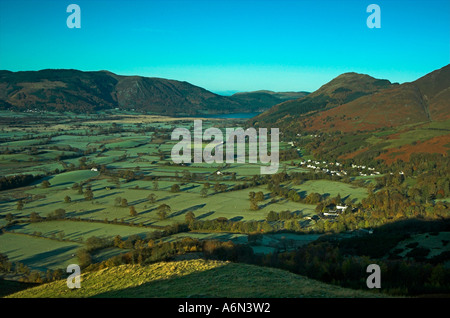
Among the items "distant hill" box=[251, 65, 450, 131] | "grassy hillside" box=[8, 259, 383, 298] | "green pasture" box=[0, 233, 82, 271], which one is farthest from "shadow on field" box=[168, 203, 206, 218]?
"distant hill" box=[251, 65, 450, 131]

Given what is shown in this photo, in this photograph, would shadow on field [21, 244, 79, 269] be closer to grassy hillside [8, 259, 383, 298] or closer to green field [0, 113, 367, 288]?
green field [0, 113, 367, 288]

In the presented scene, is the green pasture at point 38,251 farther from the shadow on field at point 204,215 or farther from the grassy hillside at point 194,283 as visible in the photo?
the shadow on field at point 204,215

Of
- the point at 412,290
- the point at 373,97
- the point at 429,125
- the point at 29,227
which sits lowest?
the point at 29,227

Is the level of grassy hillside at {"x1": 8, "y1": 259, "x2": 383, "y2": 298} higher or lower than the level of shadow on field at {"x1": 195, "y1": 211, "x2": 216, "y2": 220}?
higher

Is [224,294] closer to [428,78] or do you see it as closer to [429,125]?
[429,125]

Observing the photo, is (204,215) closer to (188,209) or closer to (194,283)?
(188,209)
